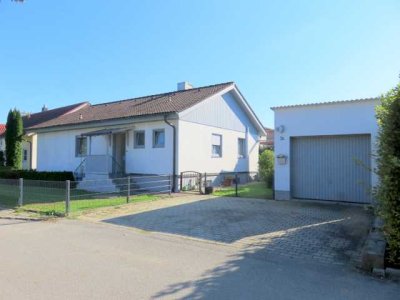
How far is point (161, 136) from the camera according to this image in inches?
749

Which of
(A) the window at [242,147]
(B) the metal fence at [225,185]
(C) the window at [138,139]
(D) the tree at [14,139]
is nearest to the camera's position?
(B) the metal fence at [225,185]

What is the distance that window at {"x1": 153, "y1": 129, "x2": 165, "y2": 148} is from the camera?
18891mm

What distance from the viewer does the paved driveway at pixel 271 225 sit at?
6.93 meters

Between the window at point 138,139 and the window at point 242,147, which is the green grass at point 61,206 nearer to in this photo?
the window at point 138,139

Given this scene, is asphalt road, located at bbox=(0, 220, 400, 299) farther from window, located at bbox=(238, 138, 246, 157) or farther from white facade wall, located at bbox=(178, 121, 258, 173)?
window, located at bbox=(238, 138, 246, 157)

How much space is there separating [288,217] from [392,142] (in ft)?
15.5

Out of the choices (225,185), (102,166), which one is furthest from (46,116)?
(225,185)

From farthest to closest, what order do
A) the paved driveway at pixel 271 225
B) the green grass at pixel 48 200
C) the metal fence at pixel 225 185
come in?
1. the metal fence at pixel 225 185
2. the green grass at pixel 48 200
3. the paved driveway at pixel 271 225

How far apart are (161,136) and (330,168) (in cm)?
923

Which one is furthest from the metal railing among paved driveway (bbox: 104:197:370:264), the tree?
the tree

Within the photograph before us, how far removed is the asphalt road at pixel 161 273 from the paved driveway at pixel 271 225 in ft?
1.90

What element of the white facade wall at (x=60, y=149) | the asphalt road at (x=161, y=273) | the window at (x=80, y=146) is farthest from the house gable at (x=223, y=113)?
the asphalt road at (x=161, y=273)

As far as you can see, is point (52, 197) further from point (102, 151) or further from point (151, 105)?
point (151, 105)

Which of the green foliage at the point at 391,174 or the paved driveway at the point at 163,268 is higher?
the green foliage at the point at 391,174
